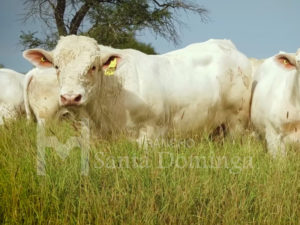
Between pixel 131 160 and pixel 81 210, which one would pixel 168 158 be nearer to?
pixel 131 160

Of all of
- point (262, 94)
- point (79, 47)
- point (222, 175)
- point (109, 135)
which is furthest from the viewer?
point (262, 94)

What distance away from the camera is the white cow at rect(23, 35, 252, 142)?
598 centimetres

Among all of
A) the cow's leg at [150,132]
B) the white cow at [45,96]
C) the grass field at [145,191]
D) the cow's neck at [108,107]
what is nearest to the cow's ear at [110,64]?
the cow's neck at [108,107]

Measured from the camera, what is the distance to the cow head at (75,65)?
18.3ft

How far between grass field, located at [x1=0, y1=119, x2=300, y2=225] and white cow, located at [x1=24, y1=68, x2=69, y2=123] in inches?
149

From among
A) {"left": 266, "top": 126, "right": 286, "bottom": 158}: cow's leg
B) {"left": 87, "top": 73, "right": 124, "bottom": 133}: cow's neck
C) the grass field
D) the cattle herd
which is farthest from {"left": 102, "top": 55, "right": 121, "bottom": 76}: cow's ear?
{"left": 266, "top": 126, "right": 286, "bottom": 158}: cow's leg

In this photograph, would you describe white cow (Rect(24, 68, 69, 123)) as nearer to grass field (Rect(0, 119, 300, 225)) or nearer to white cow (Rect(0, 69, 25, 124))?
white cow (Rect(0, 69, 25, 124))

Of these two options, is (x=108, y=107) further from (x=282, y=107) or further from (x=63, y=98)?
(x=282, y=107)

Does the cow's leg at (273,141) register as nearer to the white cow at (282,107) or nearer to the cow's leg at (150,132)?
the white cow at (282,107)

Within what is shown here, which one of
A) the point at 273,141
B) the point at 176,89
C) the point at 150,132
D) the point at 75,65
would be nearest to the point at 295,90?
the point at 273,141

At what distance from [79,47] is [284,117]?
3022mm

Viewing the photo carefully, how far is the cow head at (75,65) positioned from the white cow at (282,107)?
248 cm

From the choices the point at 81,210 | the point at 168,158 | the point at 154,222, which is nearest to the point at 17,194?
the point at 81,210

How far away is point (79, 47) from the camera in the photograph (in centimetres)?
610
